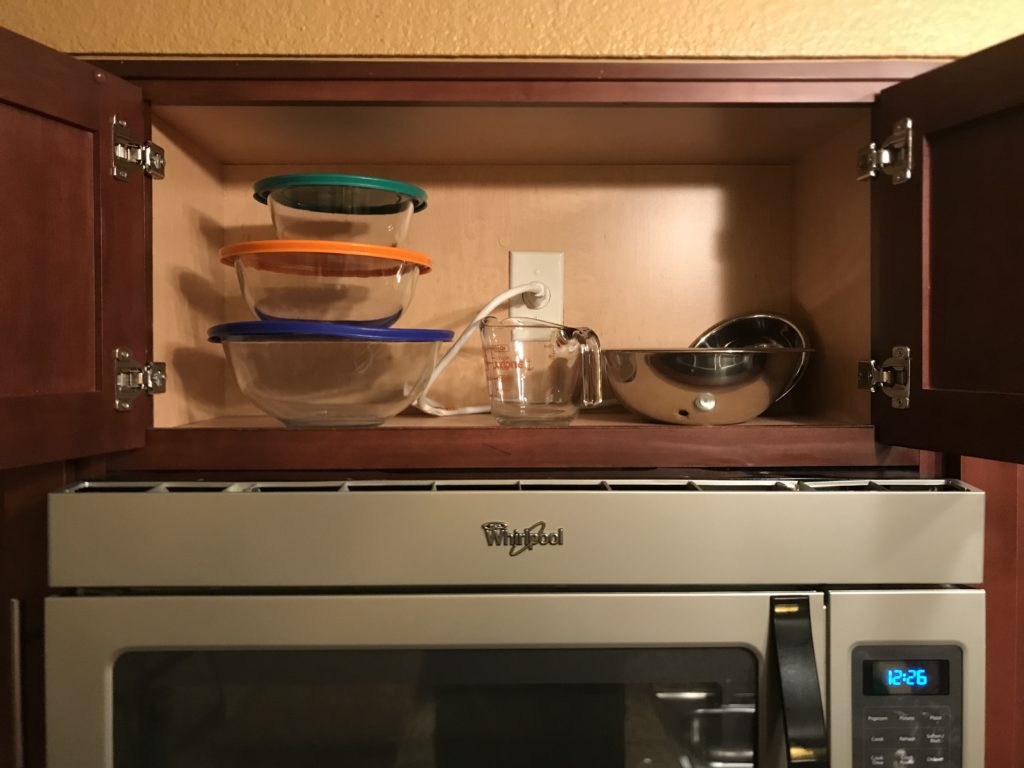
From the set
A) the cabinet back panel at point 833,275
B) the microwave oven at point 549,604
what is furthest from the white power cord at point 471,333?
the cabinet back panel at point 833,275

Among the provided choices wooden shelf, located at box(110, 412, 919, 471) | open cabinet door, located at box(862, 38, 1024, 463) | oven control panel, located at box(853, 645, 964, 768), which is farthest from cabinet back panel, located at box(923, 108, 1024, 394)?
oven control panel, located at box(853, 645, 964, 768)

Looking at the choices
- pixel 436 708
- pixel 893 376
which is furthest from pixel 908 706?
pixel 436 708

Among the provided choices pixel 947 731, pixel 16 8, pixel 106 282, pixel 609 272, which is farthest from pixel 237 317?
pixel 947 731

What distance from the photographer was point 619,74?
0.62 metres

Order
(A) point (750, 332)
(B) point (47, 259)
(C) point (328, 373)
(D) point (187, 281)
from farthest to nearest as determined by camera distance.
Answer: (A) point (750, 332), (D) point (187, 281), (C) point (328, 373), (B) point (47, 259)

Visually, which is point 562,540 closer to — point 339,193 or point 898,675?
point 898,675

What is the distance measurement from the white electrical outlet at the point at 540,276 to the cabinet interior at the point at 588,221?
0.01 metres

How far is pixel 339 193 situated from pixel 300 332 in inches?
7.7

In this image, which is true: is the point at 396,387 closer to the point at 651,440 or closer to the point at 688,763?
the point at 651,440

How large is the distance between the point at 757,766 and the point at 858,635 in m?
0.15

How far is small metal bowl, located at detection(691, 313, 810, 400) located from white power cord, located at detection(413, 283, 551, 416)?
0.23m

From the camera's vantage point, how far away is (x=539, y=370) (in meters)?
0.69

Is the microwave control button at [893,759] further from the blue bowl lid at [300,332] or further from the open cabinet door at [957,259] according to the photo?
the blue bowl lid at [300,332]

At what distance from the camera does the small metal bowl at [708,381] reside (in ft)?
2.06
